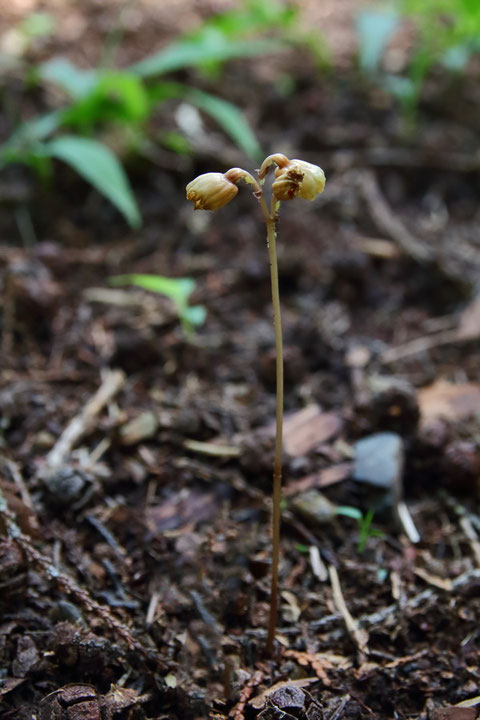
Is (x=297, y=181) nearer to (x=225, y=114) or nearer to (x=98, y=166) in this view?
(x=98, y=166)

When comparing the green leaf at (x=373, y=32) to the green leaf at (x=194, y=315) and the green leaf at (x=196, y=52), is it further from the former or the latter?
the green leaf at (x=194, y=315)

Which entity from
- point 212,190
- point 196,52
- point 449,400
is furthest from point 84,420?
point 196,52

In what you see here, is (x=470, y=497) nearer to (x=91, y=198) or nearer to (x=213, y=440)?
(x=213, y=440)

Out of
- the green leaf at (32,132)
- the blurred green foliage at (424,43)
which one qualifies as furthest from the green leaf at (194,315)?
the blurred green foliage at (424,43)

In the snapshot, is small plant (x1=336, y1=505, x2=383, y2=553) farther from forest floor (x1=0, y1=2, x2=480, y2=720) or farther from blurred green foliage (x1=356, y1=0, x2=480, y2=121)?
blurred green foliage (x1=356, y1=0, x2=480, y2=121)

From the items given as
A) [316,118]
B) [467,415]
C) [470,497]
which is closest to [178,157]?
[316,118]

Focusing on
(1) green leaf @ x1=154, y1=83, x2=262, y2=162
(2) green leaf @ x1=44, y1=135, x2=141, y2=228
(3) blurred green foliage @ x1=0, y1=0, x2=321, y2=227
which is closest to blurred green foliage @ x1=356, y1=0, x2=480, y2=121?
(3) blurred green foliage @ x1=0, y1=0, x2=321, y2=227
